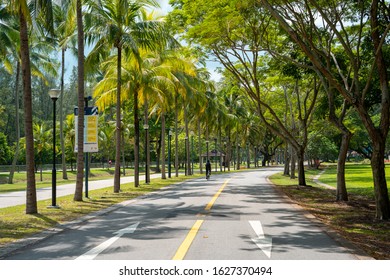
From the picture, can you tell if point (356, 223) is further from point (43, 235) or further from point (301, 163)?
point (301, 163)

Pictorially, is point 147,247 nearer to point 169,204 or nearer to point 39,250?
point 39,250

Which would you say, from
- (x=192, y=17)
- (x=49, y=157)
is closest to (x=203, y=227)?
(x=192, y=17)

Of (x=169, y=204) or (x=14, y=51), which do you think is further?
(x=14, y=51)

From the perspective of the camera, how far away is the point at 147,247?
812 cm

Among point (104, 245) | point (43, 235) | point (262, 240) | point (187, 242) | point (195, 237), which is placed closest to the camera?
point (104, 245)

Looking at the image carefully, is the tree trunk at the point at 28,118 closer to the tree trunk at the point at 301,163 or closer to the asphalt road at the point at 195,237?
the asphalt road at the point at 195,237

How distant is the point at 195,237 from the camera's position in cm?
912

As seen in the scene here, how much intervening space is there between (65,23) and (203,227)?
11.5 m

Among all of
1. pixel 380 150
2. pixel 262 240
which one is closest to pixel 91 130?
pixel 380 150

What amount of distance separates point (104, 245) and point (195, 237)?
1.86m

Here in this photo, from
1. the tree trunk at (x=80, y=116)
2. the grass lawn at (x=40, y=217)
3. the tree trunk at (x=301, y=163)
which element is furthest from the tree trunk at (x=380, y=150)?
the tree trunk at (x=301, y=163)

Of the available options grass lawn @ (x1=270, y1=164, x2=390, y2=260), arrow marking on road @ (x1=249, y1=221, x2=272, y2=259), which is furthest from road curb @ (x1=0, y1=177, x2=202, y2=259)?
grass lawn @ (x1=270, y1=164, x2=390, y2=260)

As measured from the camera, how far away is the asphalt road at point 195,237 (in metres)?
7.52

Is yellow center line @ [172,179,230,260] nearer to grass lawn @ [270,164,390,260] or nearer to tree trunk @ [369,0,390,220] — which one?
grass lawn @ [270,164,390,260]
